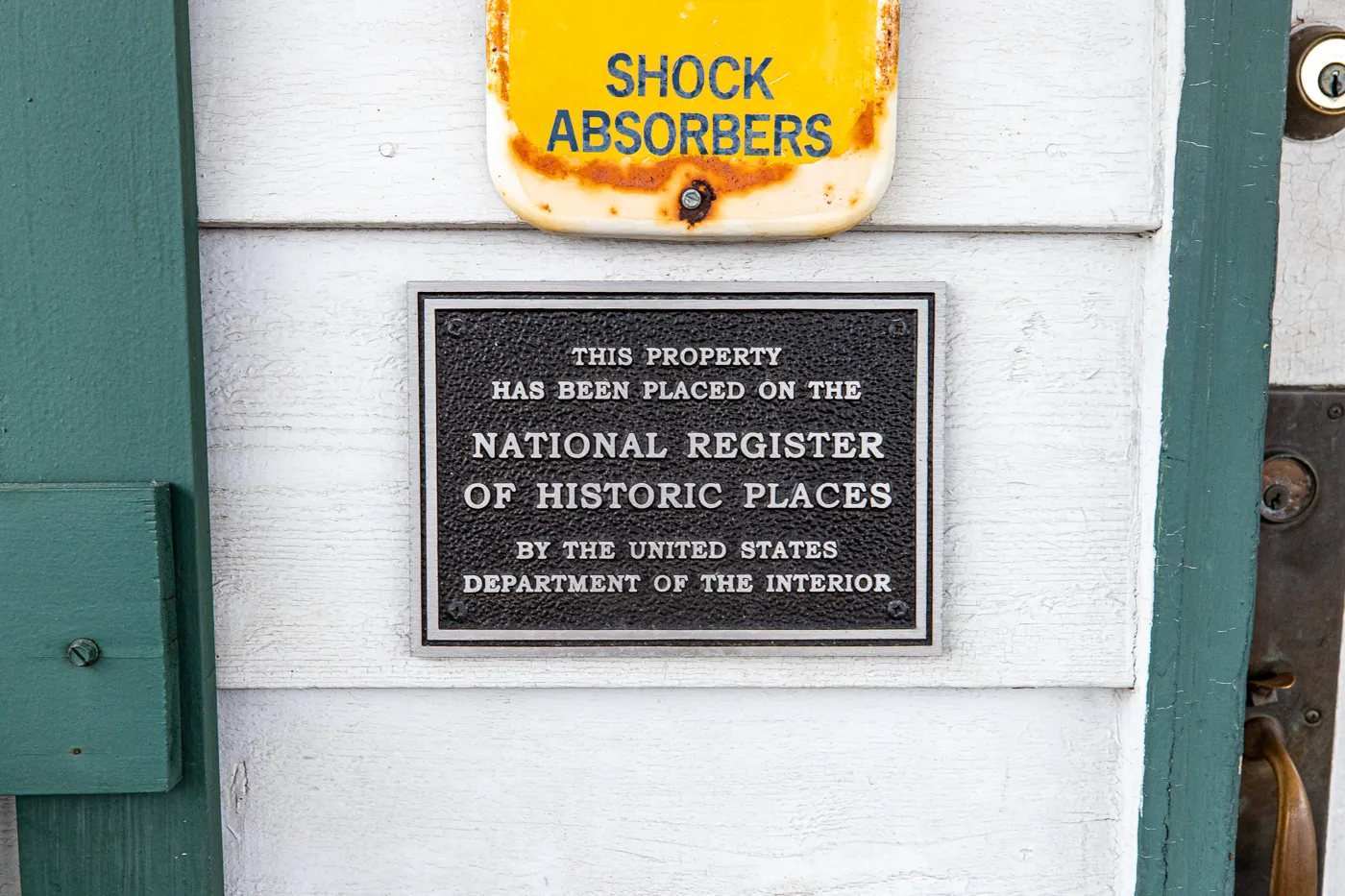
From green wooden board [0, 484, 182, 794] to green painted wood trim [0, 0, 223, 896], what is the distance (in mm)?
37

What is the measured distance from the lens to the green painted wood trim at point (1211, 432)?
3.23ft

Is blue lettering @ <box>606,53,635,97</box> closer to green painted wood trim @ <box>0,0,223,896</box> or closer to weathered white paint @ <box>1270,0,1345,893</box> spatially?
green painted wood trim @ <box>0,0,223,896</box>

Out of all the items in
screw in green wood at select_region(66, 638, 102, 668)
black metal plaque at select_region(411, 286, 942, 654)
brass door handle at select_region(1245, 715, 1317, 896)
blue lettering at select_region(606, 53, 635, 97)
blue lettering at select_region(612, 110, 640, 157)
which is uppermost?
blue lettering at select_region(606, 53, 635, 97)

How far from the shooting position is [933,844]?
1.12 m

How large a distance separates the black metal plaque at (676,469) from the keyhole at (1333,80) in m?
0.55

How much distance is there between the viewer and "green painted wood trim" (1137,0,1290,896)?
3.23 ft

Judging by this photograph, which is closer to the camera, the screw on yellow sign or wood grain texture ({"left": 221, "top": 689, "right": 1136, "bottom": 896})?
the screw on yellow sign

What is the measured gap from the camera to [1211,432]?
1.01 meters

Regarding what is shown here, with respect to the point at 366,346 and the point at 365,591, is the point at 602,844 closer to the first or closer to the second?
the point at 365,591

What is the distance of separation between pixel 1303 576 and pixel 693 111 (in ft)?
3.23

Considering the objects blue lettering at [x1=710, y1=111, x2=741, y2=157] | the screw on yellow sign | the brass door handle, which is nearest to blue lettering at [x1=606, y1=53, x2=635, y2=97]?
the screw on yellow sign

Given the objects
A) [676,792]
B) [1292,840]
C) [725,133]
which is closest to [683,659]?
[676,792]

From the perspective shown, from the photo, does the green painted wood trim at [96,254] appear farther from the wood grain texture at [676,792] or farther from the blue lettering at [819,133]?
the blue lettering at [819,133]

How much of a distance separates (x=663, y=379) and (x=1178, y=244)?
2.08 feet
